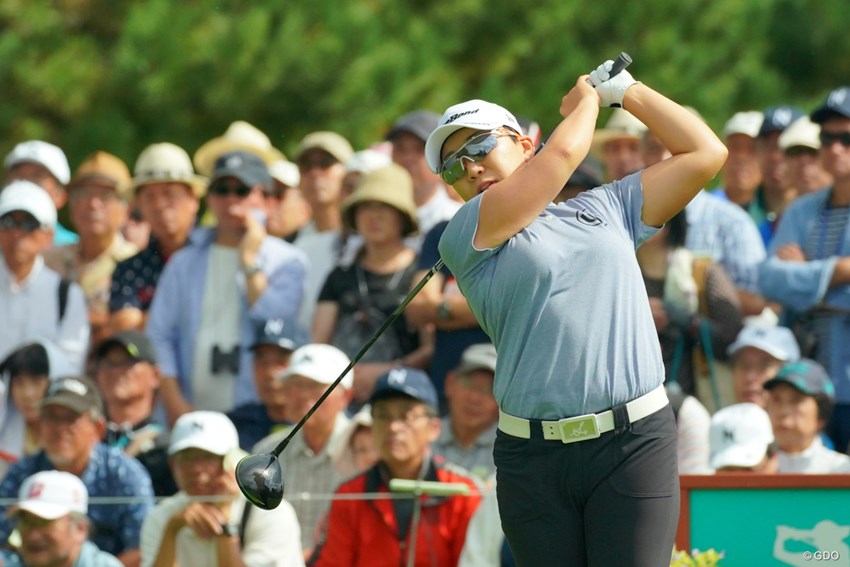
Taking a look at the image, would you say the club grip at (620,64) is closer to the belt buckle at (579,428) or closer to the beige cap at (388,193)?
the belt buckle at (579,428)

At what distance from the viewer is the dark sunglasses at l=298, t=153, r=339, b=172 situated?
10.2 m

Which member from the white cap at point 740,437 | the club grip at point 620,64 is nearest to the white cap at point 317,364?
the white cap at point 740,437

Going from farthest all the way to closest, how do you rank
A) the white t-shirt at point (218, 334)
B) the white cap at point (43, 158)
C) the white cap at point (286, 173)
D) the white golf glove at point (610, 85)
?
the white cap at point (286, 173)
the white cap at point (43, 158)
the white t-shirt at point (218, 334)
the white golf glove at point (610, 85)

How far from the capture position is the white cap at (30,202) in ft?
30.9

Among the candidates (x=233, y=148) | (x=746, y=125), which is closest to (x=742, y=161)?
(x=746, y=125)

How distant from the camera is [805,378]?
7957 mm

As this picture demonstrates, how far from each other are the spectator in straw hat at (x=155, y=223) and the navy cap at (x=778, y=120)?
3103 millimetres

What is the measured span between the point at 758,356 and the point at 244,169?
2824mm

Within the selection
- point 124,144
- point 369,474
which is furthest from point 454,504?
point 124,144

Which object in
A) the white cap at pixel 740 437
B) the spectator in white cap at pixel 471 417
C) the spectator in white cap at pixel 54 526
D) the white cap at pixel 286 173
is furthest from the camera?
the white cap at pixel 286 173

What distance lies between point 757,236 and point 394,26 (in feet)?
23.7

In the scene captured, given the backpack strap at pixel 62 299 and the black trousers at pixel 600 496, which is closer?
the black trousers at pixel 600 496

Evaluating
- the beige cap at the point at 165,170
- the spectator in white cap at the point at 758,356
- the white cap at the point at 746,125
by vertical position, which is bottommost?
the spectator in white cap at the point at 758,356

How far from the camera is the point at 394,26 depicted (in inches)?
615
